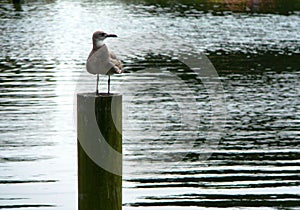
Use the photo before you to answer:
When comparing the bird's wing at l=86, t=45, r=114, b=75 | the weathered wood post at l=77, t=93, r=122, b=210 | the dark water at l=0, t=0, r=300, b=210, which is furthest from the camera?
the dark water at l=0, t=0, r=300, b=210

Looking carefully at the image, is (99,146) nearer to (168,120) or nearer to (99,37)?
(99,37)

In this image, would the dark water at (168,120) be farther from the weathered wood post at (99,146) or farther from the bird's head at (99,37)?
the weathered wood post at (99,146)

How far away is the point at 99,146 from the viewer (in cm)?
589

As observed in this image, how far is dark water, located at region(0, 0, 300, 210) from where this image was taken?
9.84 m

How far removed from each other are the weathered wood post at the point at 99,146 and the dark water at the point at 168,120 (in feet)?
10.3

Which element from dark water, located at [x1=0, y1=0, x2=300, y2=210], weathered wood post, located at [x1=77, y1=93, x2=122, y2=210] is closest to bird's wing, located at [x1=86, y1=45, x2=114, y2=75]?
weathered wood post, located at [x1=77, y1=93, x2=122, y2=210]

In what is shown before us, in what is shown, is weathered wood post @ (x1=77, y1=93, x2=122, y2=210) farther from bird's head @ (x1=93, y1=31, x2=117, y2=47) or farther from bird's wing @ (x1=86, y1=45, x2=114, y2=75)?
bird's head @ (x1=93, y1=31, x2=117, y2=47)

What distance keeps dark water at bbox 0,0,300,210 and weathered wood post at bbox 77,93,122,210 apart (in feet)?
10.3

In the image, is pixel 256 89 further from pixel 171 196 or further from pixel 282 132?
pixel 171 196

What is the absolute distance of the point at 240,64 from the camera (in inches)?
917

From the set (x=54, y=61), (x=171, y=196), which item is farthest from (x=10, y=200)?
(x=54, y=61)

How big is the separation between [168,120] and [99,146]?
8586 mm

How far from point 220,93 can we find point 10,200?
28.1 ft

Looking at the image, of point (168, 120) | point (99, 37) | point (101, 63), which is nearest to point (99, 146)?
point (101, 63)
